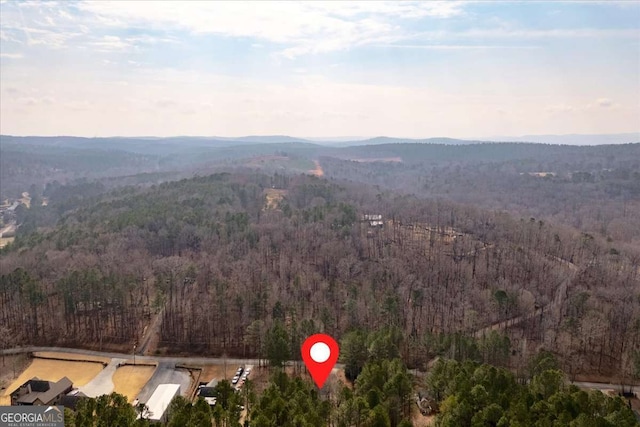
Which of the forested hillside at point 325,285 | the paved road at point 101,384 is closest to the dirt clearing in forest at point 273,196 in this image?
the forested hillside at point 325,285

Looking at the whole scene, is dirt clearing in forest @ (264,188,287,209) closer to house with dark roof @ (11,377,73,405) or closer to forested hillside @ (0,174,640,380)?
forested hillside @ (0,174,640,380)

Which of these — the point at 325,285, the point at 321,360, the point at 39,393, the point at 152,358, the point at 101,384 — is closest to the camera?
the point at 321,360

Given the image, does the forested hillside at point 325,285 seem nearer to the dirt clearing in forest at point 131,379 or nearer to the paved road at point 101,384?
the dirt clearing in forest at point 131,379

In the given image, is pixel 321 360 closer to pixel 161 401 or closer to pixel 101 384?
pixel 161 401

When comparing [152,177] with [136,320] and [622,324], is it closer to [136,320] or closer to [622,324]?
[136,320]

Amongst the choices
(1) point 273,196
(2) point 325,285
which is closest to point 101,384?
(2) point 325,285

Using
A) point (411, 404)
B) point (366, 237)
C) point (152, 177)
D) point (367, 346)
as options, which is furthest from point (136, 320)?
point (152, 177)
